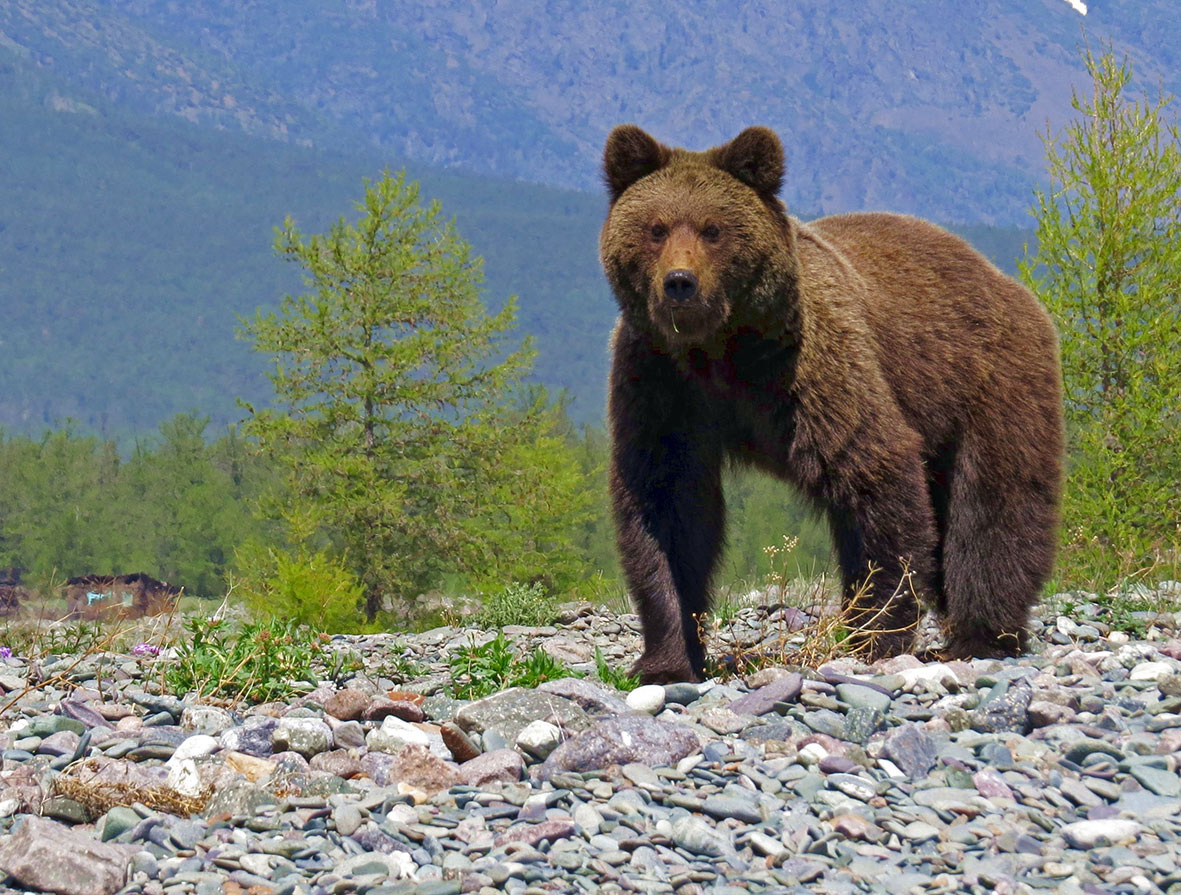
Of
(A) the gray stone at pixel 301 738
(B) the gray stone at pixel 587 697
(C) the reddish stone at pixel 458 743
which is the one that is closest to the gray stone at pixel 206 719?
(A) the gray stone at pixel 301 738

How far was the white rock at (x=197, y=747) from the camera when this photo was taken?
4.69 meters

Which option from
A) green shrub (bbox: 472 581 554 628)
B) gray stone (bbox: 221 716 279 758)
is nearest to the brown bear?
gray stone (bbox: 221 716 279 758)

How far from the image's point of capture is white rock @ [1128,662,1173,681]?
5461 millimetres

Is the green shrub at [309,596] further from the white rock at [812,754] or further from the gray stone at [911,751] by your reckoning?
the gray stone at [911,751]

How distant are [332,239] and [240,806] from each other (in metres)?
20.9

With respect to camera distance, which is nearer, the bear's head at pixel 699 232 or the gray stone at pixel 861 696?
the gray stone at pixel 861 696

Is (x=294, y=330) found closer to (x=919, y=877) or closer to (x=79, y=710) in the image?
(x=79, y=710)

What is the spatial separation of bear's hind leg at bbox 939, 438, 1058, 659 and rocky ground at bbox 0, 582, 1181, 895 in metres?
0.88

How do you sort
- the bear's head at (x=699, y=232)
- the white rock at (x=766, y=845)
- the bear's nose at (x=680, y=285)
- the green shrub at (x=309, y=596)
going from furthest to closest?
the green shrub at (x=309, y=596)
the bear's head at (x=699, y=232)
the bear's nose at (x=680, y=285)
the white rock at (x=766, y=845)

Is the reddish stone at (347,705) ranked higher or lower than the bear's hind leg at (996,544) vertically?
lower

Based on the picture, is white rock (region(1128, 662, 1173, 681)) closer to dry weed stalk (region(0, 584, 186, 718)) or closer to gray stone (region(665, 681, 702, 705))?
gray stone (region(665, 681, 702, 705))

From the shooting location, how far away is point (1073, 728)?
15.1ft

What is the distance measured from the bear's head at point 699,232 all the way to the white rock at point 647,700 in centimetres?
161

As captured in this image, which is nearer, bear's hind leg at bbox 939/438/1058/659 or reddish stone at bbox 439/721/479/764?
reddish stone at bbox 439/721/479/764
